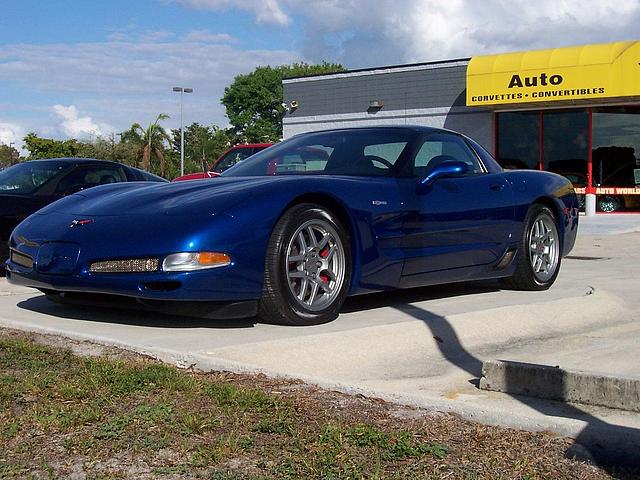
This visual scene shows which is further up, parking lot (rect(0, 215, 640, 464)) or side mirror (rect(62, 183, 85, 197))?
side mirror (rect(62, 183, 85, 197))

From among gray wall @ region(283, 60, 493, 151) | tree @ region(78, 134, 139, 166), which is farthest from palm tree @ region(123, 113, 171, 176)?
gray wall @ region(283, 60, 493, 151)

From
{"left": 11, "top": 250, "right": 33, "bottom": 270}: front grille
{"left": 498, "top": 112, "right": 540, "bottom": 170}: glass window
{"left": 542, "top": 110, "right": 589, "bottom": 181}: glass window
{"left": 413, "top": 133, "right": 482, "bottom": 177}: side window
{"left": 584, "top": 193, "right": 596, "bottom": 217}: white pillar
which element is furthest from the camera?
{"left": 498, "top": 112, "right": 540, "bottom": 170}: glass window

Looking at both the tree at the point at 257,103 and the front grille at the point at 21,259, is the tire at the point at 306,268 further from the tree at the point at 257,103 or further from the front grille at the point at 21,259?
the tree at the point at 257,103

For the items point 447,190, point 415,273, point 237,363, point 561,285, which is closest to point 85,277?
point 237,363

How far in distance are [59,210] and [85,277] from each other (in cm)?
78

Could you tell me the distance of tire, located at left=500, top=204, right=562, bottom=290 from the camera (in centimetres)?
699

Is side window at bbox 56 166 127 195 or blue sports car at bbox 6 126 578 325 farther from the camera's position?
side window at bbox 56 166 127 195

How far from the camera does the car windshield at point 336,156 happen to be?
6113mm

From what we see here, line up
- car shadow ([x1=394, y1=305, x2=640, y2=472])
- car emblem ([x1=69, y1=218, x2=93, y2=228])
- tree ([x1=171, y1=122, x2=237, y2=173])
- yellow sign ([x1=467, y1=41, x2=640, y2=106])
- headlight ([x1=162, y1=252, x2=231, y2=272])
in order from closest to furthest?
car shadow ([x1=394, y1=305, x2=640, y2=472]), headlight ([x1=162, y1=252, x2=231, y2=272]), car emblem ([x1=69, y1=218, x2=93, y2=228]), yellow sign ([x1=467, y1=41, x2=640, y2=106]), tree ([x1=171, y1=122, x2=237, y2=173])

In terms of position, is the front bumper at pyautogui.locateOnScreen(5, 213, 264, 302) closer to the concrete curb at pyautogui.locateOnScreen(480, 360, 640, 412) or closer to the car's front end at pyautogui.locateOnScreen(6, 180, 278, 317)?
the car's front end at pyautogui.locateOnScreen(6, 180, 278, 317)

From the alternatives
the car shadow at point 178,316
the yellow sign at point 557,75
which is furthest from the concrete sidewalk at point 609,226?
the car shadow at point 178,316

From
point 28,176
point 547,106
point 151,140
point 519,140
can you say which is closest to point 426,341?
point 28,176

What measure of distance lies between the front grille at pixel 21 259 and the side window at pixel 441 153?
2552 millimetres

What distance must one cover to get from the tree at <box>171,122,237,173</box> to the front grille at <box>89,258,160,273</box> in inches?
2151
